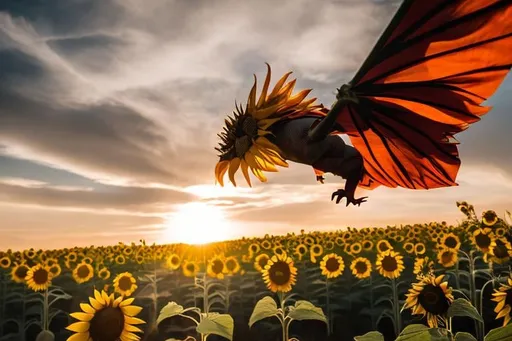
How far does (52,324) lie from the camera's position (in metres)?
10.2

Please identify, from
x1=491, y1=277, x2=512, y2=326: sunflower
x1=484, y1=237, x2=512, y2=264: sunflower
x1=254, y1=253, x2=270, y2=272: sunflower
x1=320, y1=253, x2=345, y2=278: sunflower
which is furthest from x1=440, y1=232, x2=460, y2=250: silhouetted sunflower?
x1=491, y1=277, x2=512, y2=326: sunflower

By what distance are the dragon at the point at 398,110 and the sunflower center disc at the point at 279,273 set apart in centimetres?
609

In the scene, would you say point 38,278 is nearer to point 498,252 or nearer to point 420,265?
point 420,265

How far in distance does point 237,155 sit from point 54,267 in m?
11.0

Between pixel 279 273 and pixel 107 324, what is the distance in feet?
14.3

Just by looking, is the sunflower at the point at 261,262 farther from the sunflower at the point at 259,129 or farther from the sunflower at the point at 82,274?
the sunflower at the point at 259,129

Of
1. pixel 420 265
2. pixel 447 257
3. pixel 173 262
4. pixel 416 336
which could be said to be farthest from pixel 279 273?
pixel 416 336

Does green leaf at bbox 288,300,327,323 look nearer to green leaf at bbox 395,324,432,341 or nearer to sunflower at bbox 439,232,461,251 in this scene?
green leaf at bbox 395,324,432,341

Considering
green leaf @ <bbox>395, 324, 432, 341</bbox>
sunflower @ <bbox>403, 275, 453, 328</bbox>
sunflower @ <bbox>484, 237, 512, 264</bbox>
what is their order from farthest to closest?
sunflower @ <bbox>484, 237, 512, 264</bbox>, sunflower @ <bbox>403, 275, 453, 328</bbox>, green leaf @ <bbox>395, 324, 432, 341</bbox>

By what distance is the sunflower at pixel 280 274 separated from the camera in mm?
7480

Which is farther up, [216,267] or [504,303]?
[216,267]

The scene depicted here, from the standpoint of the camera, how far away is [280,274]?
7.53 metres

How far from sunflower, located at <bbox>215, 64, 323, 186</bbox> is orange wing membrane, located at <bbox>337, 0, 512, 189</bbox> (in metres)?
0.18

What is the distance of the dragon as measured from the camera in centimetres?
123
